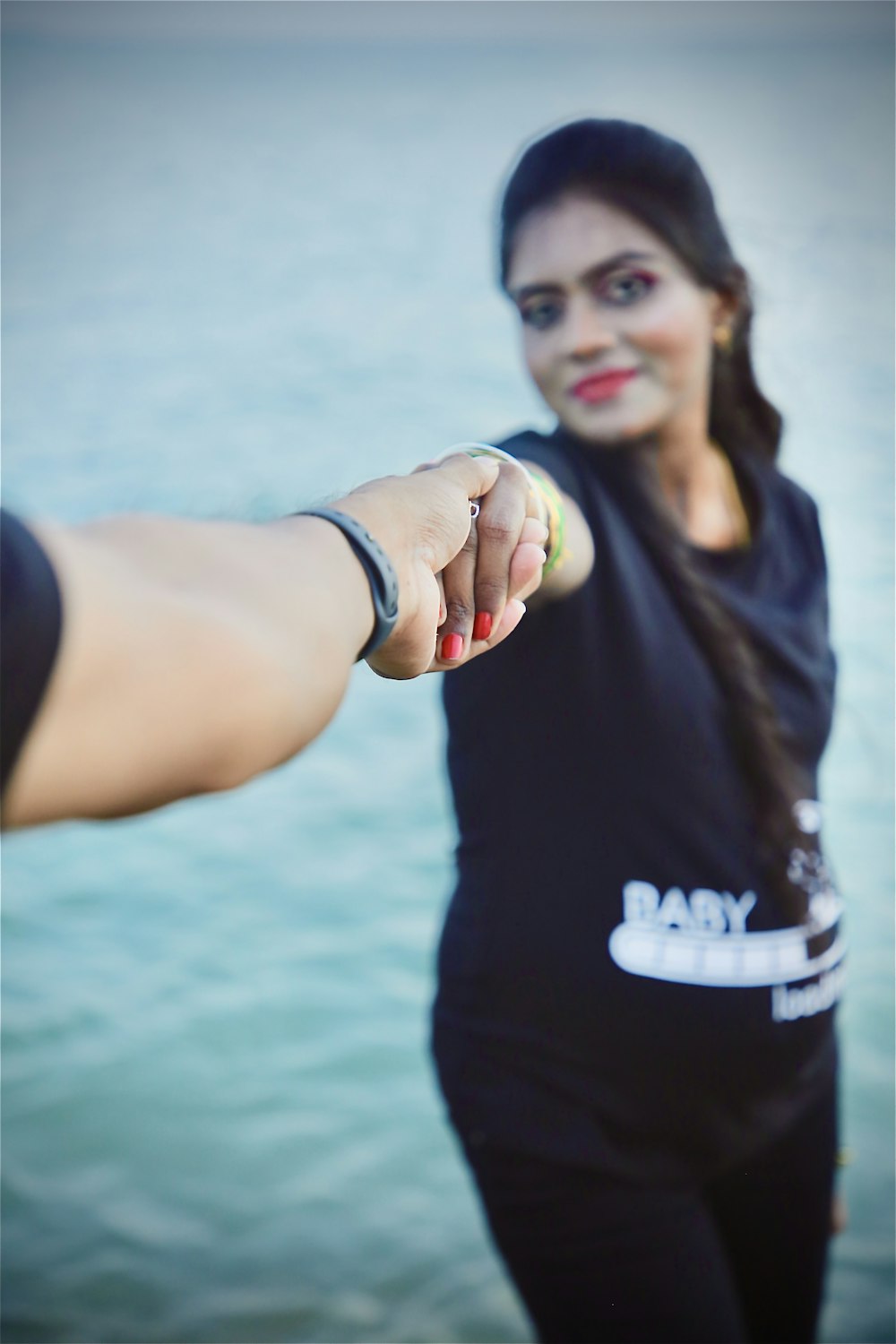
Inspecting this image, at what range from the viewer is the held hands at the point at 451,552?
0.84m

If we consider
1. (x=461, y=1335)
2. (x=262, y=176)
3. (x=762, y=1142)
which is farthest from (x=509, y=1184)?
(x=262, y=176)

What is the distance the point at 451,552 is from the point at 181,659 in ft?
1.14

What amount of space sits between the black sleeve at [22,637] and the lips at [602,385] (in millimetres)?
1145

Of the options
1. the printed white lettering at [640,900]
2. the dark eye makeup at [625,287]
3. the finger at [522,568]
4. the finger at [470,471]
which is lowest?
the printed white lettering at [640,900]

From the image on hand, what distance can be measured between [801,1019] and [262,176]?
7583 millimetres

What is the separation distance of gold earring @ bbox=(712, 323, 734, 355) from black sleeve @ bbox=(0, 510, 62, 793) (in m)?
1.42

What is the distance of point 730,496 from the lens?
1829 mm

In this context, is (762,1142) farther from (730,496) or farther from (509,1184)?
(730,496)

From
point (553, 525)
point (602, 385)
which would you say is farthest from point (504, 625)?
point (602, 385)

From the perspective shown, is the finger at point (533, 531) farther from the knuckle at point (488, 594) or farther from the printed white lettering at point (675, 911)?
the printed white lettering at point (675, 911)

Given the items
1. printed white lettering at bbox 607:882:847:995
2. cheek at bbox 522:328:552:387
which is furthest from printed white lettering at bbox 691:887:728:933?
cheek at bbox 522:328:552:387

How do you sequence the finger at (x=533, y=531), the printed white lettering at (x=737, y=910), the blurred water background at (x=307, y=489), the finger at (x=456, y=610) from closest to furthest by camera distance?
the finger at (x=456, y=610) → the finger at (x=533, y=531) → the printed white lettering at (x=737, y=910) → the blurred water background at (x=307, y=489)

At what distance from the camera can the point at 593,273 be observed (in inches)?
62.2

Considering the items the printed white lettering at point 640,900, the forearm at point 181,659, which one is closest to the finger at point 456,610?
the forearm at point 181,659
